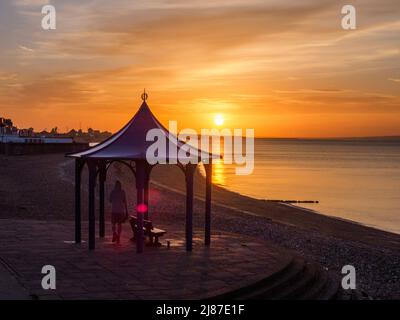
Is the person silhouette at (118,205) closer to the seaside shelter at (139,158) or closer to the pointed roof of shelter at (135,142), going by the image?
the seaside shelter at (139,158)

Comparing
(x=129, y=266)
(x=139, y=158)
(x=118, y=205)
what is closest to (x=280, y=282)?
(x=129, y=266)

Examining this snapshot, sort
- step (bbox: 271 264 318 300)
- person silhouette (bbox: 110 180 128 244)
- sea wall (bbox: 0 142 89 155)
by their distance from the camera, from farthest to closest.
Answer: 1. sea wall (bbox: 0 142 89 155)
2. person silhouette (bbox: 110 180 128 244)
3. step (bbox: 271 264 318 300)

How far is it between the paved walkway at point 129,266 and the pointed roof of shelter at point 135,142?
7.97 feet

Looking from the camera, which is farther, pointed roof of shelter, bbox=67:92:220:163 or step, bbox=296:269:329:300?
pointed roof of shelter, bbox=67:92:220:163

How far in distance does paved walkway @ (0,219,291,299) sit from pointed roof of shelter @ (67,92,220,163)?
2.43 metres

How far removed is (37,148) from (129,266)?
65.1 m

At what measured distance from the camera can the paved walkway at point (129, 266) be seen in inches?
375

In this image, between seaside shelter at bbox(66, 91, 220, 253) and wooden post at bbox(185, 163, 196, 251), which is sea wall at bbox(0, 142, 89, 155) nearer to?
seaside shelter at bbox(66, 91, 220, 253)

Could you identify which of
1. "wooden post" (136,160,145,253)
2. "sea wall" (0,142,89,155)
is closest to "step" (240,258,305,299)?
"wooden post" (136,160,145,253)

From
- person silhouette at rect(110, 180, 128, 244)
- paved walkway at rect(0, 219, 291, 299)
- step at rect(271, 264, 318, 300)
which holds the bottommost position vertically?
step at rect(271, 264, 318, 300)

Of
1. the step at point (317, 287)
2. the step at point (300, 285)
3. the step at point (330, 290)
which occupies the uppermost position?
the step at point (300, 285)

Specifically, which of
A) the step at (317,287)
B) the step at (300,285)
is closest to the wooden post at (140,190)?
the step at (300,285)

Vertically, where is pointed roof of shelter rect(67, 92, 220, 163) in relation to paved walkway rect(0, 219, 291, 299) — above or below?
above

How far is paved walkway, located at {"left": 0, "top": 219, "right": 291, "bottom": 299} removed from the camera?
953 cm
